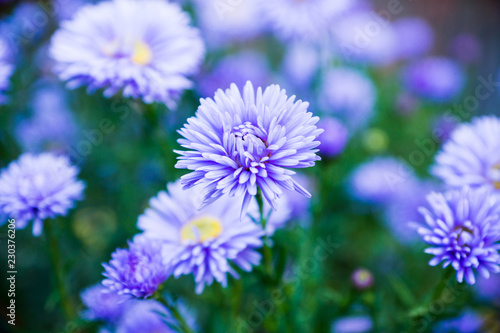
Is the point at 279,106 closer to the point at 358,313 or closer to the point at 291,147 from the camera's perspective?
the point at 291,147

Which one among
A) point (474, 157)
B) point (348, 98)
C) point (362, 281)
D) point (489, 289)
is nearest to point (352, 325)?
point (362, 281)

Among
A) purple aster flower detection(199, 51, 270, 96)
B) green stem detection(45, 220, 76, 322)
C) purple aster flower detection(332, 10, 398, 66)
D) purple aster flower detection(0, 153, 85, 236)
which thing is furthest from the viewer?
purple aster flower detection(332, 10, 398, 66)

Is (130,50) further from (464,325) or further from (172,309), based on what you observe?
(464,325)

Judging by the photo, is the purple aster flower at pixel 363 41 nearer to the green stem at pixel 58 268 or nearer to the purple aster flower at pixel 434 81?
the purple aster flower at pixel 434 81

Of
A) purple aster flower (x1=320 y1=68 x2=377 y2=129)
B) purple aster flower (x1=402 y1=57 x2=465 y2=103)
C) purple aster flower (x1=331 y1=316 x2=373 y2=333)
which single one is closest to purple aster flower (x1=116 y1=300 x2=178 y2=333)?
purple aster flower (x1=331 y1=316 x2=373 y2=333)

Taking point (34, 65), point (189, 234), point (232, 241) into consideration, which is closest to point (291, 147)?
point (232, 241)

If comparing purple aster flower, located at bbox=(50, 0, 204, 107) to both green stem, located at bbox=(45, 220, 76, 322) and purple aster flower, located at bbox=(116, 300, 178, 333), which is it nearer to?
green stem, located at bbox=(45, 220, 76, 322)

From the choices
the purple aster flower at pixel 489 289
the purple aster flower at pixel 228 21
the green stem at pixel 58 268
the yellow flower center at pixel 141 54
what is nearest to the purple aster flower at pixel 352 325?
the purple aster flower at pixel 489 289
